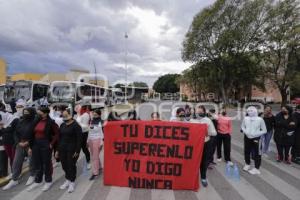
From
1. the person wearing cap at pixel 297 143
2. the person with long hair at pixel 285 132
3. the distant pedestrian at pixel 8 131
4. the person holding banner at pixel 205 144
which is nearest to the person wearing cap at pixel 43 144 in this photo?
the distant pedestrian at pixel 8 131

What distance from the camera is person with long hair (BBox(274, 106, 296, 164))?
27.9 feet

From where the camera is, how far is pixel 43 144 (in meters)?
6.08

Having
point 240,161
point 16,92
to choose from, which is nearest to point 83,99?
point 16,92

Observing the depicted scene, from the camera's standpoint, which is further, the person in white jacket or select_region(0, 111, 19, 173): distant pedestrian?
the person in white jacket

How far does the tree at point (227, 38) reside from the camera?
43594 millimetres

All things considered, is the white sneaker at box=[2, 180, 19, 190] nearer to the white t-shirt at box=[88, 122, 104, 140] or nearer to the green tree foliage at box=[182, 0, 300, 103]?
the white t-shirt at box=[88, 122, 104, 140]

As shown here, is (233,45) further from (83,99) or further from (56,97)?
(56,97)

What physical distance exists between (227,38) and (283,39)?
25.6ft

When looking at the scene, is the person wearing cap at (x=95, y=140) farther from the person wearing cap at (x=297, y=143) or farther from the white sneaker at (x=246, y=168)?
the person wearing cap at (x=297, y=143)

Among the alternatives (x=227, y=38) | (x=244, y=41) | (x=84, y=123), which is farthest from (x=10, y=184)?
(x=244, y=41)

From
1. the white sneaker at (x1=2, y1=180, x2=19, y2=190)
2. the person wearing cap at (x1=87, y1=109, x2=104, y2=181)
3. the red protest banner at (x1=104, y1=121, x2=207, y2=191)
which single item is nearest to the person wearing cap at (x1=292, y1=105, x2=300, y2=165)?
the red protest banner at (x1=104, y1=121, x2=207, y2=191)

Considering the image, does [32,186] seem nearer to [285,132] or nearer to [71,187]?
[71,187]

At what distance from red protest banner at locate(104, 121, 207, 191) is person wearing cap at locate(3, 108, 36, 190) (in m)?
1.64

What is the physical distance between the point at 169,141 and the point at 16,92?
22446mm
